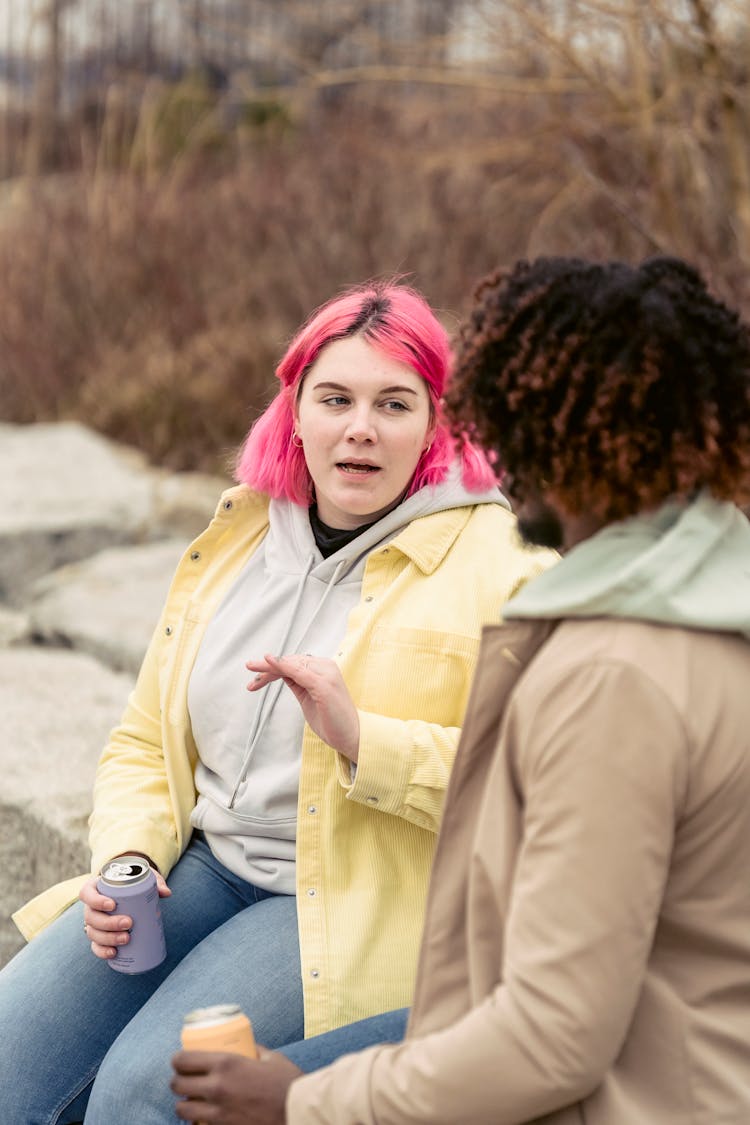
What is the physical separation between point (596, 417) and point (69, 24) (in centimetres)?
1272

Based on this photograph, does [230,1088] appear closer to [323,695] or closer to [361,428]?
[323,695]

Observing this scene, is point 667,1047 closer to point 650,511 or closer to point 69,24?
point 650,511

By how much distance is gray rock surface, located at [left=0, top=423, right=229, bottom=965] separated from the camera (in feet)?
9.55

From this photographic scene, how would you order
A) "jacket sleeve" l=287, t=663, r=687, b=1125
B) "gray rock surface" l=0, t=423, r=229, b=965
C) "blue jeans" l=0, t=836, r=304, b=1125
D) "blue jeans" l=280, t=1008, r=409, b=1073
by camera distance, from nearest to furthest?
"jacket sleeve" l=287, t=663, r=687, b=1125 → "blue jeans" l=280, t=1008, r=409, b=1073 → "blue jeans" l=0, t=836, r=304, b=1125 → "gray rock surface" l=0, t=423, r=229, b=965

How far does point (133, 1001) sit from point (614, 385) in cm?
134

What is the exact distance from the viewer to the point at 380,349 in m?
2.18

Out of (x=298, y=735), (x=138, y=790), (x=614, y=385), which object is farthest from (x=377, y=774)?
(x=614, y=385)

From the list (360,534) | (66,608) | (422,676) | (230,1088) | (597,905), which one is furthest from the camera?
(66,608)

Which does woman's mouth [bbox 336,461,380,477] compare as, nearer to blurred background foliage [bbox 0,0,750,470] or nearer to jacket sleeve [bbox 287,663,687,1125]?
jacket sleeve [bbox 287,663,687,1125]

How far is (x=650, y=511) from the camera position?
4.30 feet

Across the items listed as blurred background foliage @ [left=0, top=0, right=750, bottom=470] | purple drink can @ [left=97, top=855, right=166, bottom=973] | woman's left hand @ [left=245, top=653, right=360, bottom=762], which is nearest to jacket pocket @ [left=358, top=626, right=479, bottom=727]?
woman's left hand @ [left=245, top=653, right=360, bottom=762]

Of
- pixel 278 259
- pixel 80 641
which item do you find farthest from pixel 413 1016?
pixel 278 259

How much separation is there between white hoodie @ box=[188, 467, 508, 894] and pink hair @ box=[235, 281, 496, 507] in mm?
46

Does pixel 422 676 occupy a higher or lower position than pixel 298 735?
higher
